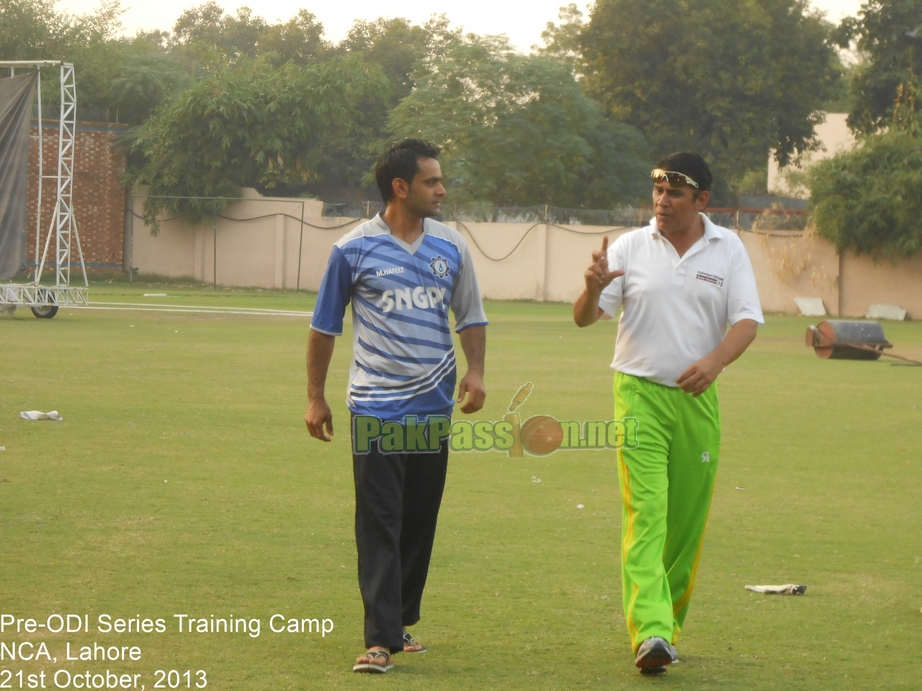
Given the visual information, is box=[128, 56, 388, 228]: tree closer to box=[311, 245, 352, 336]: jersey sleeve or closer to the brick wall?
the brick wall

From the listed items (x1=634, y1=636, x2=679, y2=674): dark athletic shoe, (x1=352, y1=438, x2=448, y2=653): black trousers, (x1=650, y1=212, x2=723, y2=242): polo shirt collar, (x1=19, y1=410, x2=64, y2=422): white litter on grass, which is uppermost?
(x1=650, y1=212, x2=723, y2=242): polo shirt collar

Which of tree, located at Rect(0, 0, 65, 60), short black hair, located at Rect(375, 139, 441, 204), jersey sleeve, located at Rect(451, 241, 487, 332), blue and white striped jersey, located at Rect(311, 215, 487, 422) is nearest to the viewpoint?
blue and white striped jersey, located at Rect(311, 215, 487, 422)

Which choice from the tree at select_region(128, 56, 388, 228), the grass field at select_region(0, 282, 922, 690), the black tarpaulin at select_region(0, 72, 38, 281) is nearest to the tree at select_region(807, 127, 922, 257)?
the tree at select_region(128, 56, 388, 228)

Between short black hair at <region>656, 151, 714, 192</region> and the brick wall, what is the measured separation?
127 ft

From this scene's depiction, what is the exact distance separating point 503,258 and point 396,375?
3307cm

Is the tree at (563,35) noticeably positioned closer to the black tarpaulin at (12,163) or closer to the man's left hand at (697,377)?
the black tarpaulin at (12,163)

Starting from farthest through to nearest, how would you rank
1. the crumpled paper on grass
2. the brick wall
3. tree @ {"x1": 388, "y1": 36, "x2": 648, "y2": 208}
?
1. tree @ {"x1": 388, "y1": 36, "x2": 648, "y2": 208}
2. the brick wall
3. the crumpled paper on grass

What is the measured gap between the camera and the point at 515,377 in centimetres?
1473

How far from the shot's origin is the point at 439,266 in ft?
15.5

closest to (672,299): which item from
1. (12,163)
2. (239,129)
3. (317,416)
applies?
(317,416)

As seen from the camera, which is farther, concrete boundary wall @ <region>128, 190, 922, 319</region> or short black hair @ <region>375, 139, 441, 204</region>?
concrete boundary wall @ <region>128, 190, 922, 319</region>

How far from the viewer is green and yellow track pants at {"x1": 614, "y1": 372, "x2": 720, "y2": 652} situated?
450 centimetres

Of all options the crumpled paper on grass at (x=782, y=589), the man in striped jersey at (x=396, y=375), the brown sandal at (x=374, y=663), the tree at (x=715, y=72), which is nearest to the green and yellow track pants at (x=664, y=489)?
the man in striped jersey at (x=396, y=375)

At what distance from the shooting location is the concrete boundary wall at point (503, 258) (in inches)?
1296
